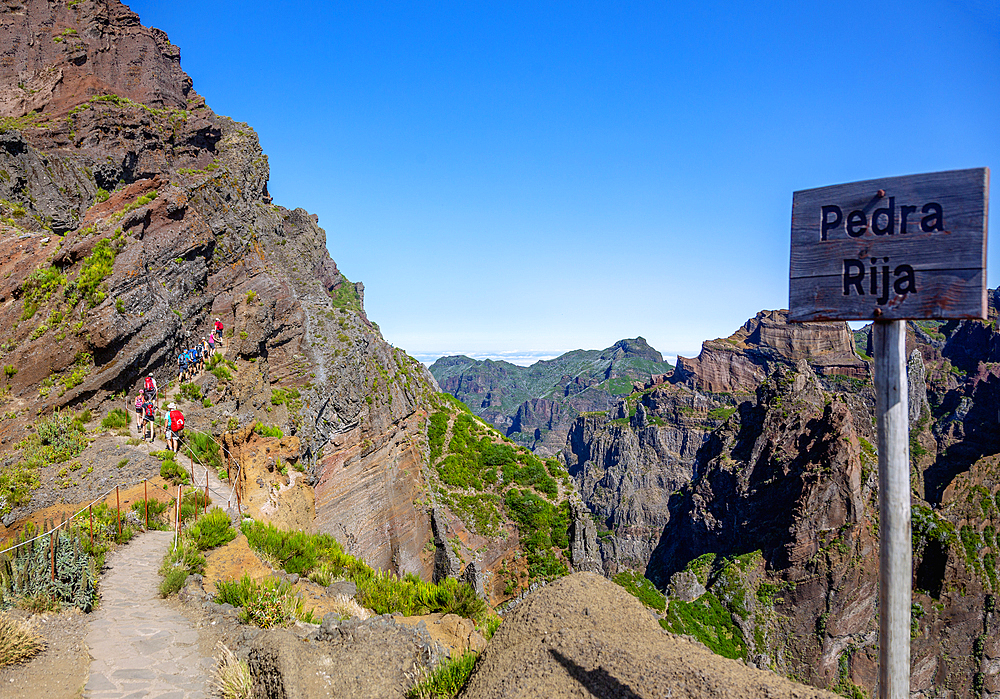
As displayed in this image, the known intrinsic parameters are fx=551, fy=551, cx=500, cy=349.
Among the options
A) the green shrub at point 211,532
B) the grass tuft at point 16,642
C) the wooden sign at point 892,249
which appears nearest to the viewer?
the wooden sign at point 892,249

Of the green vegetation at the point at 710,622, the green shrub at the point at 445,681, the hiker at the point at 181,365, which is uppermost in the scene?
the hiker at the point at 181,365

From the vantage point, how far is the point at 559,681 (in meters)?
5.80

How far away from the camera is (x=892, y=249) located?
12.8 ft

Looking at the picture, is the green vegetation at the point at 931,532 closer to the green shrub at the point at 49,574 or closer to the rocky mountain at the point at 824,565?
the rocky mountain at the point at 824,565

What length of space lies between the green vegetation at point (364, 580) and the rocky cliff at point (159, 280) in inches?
408

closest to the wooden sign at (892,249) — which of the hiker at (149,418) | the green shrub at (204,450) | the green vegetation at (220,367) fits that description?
the green shrub at (204,450)

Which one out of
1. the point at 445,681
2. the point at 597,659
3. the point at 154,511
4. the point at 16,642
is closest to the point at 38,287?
the point at 154,511

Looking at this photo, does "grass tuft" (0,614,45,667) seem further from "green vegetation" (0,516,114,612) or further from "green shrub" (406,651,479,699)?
"green shrub" (406,651,479,699)

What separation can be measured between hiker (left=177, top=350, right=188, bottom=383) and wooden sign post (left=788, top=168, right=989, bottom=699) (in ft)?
87.2

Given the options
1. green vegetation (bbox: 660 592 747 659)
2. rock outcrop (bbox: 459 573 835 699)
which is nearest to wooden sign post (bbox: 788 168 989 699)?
rock outcrop (bbox: 459 573 835 699)

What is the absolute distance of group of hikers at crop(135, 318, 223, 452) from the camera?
Answer: 19.2 meters

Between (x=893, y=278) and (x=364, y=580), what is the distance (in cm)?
1272

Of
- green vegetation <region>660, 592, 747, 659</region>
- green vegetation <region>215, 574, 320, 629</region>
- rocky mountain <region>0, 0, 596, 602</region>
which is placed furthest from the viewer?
green vegetation <region>660, 592, 747, 659</region>

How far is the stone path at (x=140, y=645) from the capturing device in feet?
24.3
